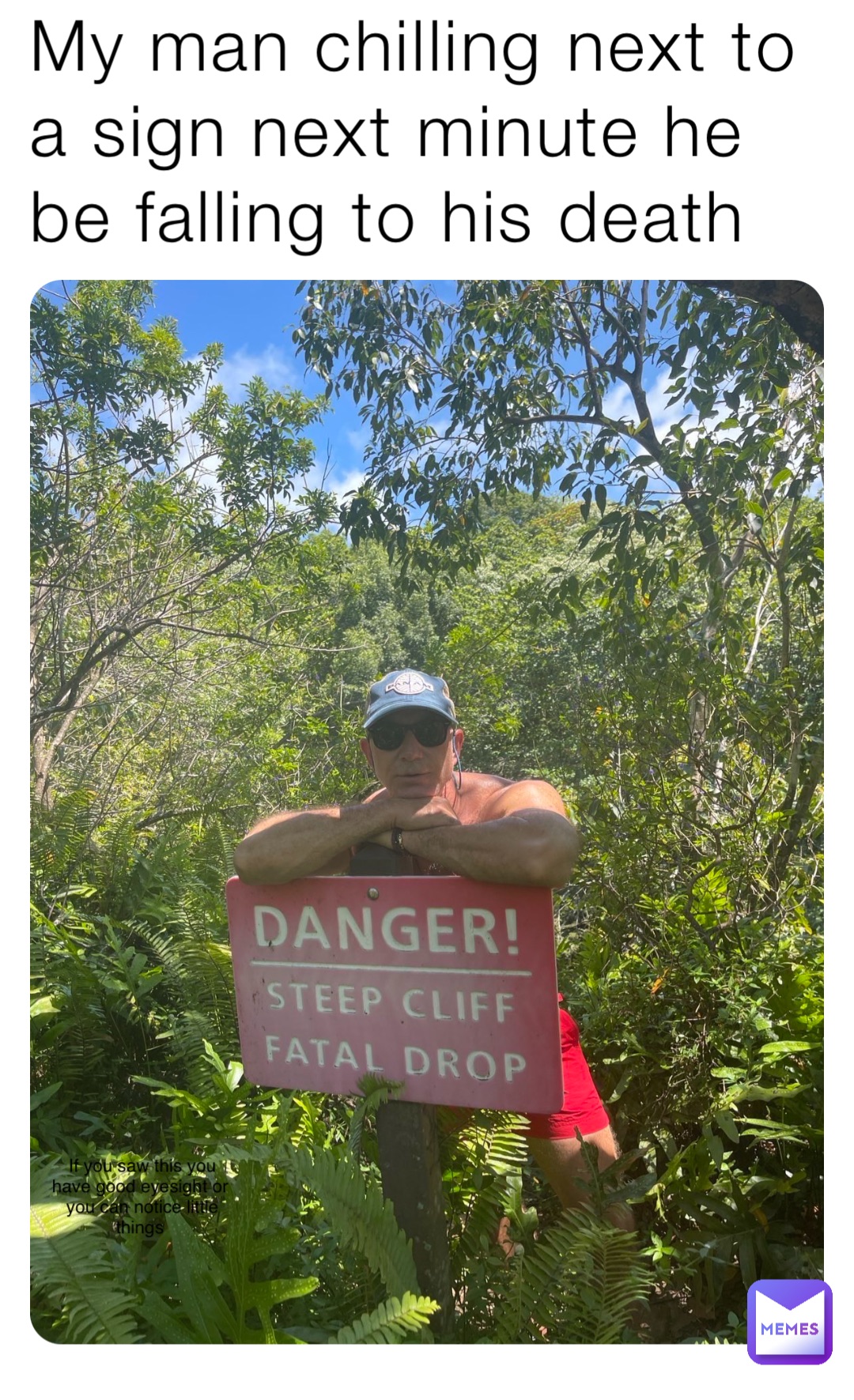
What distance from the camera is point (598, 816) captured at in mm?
2592

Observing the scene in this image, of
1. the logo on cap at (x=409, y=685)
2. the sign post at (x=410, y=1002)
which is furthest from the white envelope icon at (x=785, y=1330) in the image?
the logo on cap at (x=409, y=685)

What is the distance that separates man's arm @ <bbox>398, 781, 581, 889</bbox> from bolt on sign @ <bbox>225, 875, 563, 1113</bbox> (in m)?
0.04

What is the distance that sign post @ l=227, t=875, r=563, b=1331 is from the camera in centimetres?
181

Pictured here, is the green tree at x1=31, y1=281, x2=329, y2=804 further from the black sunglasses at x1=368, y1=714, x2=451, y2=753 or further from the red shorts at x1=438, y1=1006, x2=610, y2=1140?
the red shorts at x1=438, y1=1006, x2=610, y2=1140

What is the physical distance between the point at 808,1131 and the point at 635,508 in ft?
5.11

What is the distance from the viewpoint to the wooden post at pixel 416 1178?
6.21ft

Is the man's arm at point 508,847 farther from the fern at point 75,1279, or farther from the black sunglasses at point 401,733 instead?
the fern at point 75,1279

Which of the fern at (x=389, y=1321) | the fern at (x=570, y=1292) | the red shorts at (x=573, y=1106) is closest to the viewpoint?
the fern at (x=389, y=1321)

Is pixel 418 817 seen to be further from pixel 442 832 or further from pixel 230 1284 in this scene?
pixel 230 1284

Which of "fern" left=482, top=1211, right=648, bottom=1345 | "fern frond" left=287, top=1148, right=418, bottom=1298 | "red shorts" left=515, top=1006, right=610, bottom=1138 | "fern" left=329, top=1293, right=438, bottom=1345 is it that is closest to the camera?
"fern" left=329, top=1293, right=438, bottom=1345

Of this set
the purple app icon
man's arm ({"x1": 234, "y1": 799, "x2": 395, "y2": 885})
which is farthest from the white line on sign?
the purple app icon
